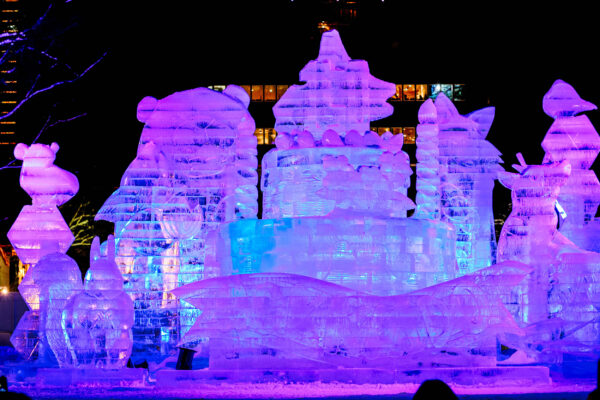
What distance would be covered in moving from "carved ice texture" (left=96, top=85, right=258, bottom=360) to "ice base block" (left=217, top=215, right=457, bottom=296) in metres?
1.26

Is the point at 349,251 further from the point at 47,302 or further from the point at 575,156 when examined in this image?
the point at 47,302

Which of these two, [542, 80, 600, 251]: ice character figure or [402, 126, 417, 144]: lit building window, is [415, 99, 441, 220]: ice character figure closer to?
[542, 80, 600, 251]: ice character figure

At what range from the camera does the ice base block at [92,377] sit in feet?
46.4

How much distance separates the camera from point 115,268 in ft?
48.8

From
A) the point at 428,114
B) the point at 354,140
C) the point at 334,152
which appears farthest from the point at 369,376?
the point at 428,114

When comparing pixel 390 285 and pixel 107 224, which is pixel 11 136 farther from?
pixel 390 285

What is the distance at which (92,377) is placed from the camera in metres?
14.2

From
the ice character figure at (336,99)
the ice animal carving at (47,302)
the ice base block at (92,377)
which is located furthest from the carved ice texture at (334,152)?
the ice base block at (92,377)

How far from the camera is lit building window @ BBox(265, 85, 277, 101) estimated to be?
44.1m

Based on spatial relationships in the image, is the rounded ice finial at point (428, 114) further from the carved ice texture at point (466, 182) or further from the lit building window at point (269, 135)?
the lit building window at point (269, 135)

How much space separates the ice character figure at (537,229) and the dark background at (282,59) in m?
17.4

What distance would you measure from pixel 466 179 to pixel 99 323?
7.42 metres

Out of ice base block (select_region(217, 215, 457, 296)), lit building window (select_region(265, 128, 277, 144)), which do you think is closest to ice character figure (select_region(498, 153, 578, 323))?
ice base block (select_region(217, 215, 457, 296))

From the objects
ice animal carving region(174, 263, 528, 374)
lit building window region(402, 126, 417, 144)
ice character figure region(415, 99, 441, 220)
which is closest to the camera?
ice animal carving region(174, 263, 528, 374)
